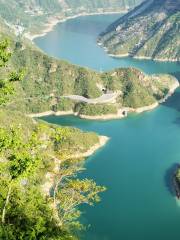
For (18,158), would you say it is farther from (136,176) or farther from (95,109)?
(95,109)

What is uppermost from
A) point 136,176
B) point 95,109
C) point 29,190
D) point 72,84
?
point 29,190

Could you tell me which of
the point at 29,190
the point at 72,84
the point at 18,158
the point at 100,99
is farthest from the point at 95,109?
the point at 18,158

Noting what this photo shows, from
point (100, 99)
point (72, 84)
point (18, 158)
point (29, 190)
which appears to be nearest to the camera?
point (18, 158)

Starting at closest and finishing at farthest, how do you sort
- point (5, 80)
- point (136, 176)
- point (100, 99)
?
point (5, 80) → point (136, 176) → point (100, 99)

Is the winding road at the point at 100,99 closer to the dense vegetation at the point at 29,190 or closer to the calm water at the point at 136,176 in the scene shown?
the calm water at the point at 136,176

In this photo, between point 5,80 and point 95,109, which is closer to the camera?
point 5,80

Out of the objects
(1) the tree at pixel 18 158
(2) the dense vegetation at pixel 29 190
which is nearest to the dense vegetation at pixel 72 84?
(2) the dense vegetation at pixel 29 190

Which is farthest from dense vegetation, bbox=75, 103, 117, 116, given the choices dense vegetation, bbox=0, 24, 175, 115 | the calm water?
dense vegetation, bbox=0, 24, 175, 115

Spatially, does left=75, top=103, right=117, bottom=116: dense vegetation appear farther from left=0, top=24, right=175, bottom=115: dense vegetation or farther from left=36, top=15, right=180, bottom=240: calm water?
left=0, top=24, right=175, bottom=115: dense vegetation

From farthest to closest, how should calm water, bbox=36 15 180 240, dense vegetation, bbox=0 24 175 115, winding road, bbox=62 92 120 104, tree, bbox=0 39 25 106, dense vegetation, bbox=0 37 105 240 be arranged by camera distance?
dense vegetation, bbox=0 24 175 115
winding road, bbox=62 92 120 104
calm water, bbox=36 15 180 240
tree, bbox=0 39 25 106
dense vegetation, bbox=0 37 105 240
